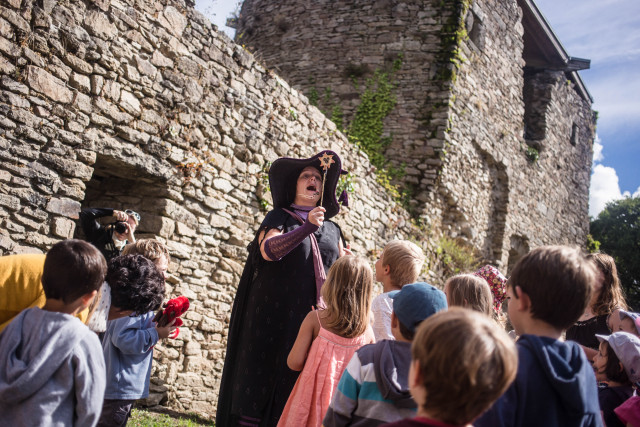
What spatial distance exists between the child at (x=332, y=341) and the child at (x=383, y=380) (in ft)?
1.36

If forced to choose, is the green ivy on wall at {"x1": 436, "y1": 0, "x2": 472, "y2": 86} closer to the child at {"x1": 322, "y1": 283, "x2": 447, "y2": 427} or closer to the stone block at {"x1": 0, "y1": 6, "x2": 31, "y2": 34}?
the stone block at {"x1": 0, "y1": 6, "x2": 31, "y2": 34}

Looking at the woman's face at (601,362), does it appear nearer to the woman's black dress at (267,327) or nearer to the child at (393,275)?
the child at (393,275)

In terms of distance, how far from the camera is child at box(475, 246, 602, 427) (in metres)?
1.69

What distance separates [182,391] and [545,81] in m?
12.8

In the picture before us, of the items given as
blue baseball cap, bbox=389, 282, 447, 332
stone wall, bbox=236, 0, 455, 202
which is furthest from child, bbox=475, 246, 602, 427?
stone wall, bbox=236, 0, 455, 202

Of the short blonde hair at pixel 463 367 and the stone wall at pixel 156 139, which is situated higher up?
the stone wall at pixel 156 139

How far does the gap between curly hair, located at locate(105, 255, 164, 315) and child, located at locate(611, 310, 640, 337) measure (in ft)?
8.31

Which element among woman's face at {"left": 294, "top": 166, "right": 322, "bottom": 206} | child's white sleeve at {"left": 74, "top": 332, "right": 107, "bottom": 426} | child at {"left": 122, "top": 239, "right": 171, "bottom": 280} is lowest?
child's white sleeve at {"left": 74, "top": 332, "right": 107, "bottom": 426}

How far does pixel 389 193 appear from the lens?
841 cm

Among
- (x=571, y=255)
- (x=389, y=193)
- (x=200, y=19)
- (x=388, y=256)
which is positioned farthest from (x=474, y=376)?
(x=389, y=193)

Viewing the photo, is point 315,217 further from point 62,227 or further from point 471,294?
point 62,227

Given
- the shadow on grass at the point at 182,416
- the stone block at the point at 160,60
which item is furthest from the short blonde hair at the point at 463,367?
the stone block at the point at 160,60

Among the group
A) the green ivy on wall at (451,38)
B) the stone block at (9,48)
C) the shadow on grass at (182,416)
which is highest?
the green ivy on wall at (451,38)

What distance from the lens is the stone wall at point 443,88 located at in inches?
379
